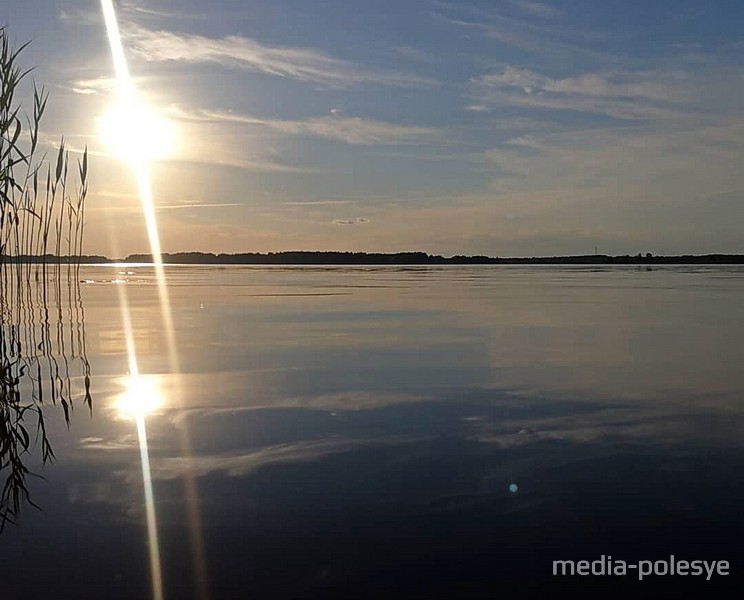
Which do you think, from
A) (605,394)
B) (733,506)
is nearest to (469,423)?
(605,394)

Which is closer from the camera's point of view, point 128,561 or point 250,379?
point 128,561

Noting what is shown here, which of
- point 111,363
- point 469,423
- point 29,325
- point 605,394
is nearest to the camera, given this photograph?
point 469,423

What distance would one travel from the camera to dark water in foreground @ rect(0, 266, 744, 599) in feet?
8.44

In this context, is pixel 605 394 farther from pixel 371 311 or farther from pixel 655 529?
pixel 371 311

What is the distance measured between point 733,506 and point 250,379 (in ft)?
13.1

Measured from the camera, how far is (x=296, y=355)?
7.63m

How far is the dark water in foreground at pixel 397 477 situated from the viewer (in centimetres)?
257

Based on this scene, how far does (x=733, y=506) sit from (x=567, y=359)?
4131 millimetres

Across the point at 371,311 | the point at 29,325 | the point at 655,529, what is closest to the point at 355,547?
the point at 655,529

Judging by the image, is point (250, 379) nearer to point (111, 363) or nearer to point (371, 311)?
point (111, 363)

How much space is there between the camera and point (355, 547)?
276 cm

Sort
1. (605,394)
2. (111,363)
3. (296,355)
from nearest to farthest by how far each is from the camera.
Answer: (605,394) < (111,363) < (296,355)

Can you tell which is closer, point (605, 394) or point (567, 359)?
point (605, 394)

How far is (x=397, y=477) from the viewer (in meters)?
3.55
